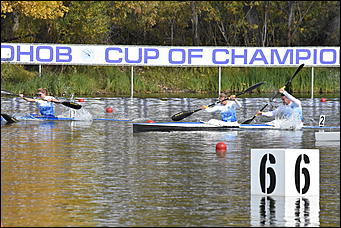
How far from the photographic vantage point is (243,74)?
5350 centimetres

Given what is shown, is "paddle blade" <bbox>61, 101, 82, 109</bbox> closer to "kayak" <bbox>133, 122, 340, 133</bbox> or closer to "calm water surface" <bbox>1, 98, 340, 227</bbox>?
"calm water surface" <bbox>1, 98, 340, 227</bbox>

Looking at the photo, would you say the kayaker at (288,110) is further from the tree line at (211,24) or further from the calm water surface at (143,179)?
the tree line at (211,24)

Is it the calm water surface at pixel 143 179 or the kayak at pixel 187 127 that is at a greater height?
the kayak at pixel 187 127

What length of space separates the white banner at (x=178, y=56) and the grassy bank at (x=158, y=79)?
112 inches

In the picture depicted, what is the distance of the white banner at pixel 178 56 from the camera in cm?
4659

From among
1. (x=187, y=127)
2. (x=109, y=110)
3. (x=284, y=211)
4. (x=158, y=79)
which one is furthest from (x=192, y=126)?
(x=158, y=79)

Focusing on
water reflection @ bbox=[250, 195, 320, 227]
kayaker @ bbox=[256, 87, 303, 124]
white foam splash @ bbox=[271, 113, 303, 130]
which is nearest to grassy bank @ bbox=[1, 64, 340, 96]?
white foam splash @ bbox=[271, 113, 303, 130]

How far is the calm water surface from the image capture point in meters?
14.1

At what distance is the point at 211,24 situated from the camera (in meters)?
61.5

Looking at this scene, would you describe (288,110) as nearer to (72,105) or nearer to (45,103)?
(72,105)

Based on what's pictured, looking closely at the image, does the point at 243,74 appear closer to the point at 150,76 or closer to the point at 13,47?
the point at 150,76

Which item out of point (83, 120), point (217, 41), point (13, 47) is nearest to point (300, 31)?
point (217, 41)

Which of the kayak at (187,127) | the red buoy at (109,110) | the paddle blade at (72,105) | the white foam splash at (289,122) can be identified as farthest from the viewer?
the red buoy at (109,110)

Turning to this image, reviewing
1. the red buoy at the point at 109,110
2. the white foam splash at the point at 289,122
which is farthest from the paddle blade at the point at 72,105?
the white foam splash at the point at 289,122
